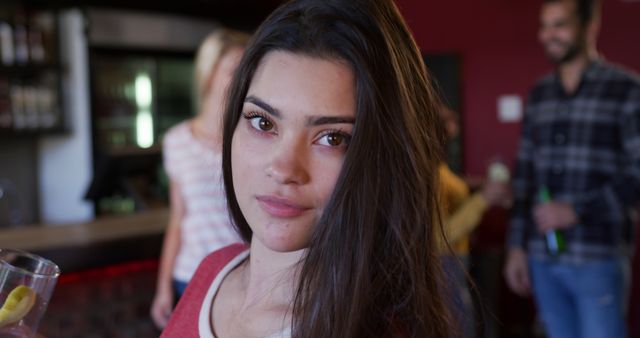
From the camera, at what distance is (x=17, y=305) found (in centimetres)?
89

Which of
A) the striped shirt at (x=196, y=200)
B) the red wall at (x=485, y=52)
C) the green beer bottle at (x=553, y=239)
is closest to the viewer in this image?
the striped shirt at (x=196, y=200)

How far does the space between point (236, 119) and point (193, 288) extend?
12.2 inches

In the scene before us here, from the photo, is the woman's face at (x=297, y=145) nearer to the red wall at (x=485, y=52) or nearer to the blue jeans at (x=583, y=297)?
the blue jeans at (x=583, y=297)

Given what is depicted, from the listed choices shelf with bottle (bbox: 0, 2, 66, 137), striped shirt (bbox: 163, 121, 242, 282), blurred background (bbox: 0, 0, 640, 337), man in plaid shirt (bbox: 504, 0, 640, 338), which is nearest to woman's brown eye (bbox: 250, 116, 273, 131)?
striped shirt (bbox: 163, 121, 242, 282)

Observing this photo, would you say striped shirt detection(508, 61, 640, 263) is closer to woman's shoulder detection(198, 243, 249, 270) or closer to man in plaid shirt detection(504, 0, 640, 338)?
man in plaid shirt detection(504, 0, 640, 338)

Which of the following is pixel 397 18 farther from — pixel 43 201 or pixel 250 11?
pixel 250 11

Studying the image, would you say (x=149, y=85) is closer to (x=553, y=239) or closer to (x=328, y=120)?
(x=553, y=239)

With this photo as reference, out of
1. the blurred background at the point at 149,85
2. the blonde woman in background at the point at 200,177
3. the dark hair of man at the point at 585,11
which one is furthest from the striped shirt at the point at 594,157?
the blurred background at the point at 149,85

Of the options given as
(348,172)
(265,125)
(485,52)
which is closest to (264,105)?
(265,125)

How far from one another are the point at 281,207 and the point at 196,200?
1.39 m

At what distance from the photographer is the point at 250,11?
5.69 m

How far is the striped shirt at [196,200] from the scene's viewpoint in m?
2.12

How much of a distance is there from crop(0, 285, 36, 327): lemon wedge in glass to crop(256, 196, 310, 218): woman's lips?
0.34 metres

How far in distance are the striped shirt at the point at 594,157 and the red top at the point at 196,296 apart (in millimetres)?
1512
